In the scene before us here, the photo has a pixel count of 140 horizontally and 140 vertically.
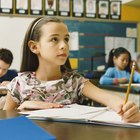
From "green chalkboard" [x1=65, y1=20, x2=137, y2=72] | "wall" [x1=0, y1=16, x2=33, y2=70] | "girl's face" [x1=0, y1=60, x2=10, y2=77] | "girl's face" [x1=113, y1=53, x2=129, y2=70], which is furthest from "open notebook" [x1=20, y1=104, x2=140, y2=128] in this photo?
"green chalkboard" [x1=65, y1=20, x2=137, y2=72]

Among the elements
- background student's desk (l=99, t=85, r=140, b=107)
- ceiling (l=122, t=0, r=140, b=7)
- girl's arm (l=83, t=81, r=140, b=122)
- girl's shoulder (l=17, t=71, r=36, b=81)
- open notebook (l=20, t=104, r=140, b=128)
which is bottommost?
background student's desk (l=99, t=85, r=140, b=107)

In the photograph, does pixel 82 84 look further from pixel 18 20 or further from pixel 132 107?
pixel 18 20

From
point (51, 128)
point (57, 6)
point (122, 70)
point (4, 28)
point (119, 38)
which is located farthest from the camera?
point (119, 38)

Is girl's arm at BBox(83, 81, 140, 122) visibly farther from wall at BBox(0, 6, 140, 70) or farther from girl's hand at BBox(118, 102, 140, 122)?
wall at BBox(0, 6, 140, 70)

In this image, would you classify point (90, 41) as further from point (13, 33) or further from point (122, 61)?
point (13, 33)

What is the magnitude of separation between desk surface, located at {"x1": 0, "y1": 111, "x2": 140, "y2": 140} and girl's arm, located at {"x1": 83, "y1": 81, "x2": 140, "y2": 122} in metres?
0.06

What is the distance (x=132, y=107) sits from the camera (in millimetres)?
654

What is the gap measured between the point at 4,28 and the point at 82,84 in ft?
9.60

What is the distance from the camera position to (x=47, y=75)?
1.02 meters

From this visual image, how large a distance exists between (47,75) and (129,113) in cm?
47

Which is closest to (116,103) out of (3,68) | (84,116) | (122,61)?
(84,116)

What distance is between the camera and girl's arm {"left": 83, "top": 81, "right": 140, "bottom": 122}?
0.63 metres

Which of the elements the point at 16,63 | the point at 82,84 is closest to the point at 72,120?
the point at 82,84

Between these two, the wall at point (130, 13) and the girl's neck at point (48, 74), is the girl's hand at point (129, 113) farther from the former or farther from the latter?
the wall at point (130, 13)
